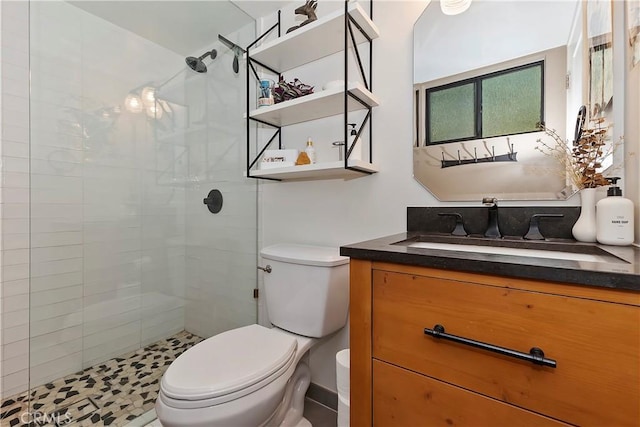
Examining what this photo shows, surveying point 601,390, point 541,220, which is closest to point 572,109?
point 541,220

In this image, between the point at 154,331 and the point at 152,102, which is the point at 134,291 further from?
the point at 152,102

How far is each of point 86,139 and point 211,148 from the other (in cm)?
68

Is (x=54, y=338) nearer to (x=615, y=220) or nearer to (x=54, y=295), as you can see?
(x=54, y=295)

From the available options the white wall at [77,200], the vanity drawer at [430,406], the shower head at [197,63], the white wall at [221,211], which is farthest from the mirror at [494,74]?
the white wall at [77,200]

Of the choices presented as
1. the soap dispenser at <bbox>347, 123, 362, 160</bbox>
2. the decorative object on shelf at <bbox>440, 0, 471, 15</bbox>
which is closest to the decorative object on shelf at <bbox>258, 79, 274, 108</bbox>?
the soap dispenser at <bbox>347, 123, 362, 160</bbox>

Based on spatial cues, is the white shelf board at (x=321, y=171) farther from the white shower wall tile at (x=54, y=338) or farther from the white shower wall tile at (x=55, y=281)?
the white shower wall tile at (x=54, y=338)

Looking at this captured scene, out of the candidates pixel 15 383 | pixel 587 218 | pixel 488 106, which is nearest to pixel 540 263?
pixel 587 218

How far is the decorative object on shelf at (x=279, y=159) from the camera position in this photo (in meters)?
1.46

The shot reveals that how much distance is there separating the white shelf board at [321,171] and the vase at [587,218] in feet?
2.40

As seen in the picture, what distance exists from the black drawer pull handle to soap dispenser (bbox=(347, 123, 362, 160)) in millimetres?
777

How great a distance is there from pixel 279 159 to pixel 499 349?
1.21 m

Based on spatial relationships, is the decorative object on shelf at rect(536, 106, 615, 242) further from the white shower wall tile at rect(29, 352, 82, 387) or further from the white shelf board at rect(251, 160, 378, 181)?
the white shower wall tile at rect(29, 352, 82, 387)

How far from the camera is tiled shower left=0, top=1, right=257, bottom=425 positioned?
1.46m

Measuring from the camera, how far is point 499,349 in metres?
0.59
